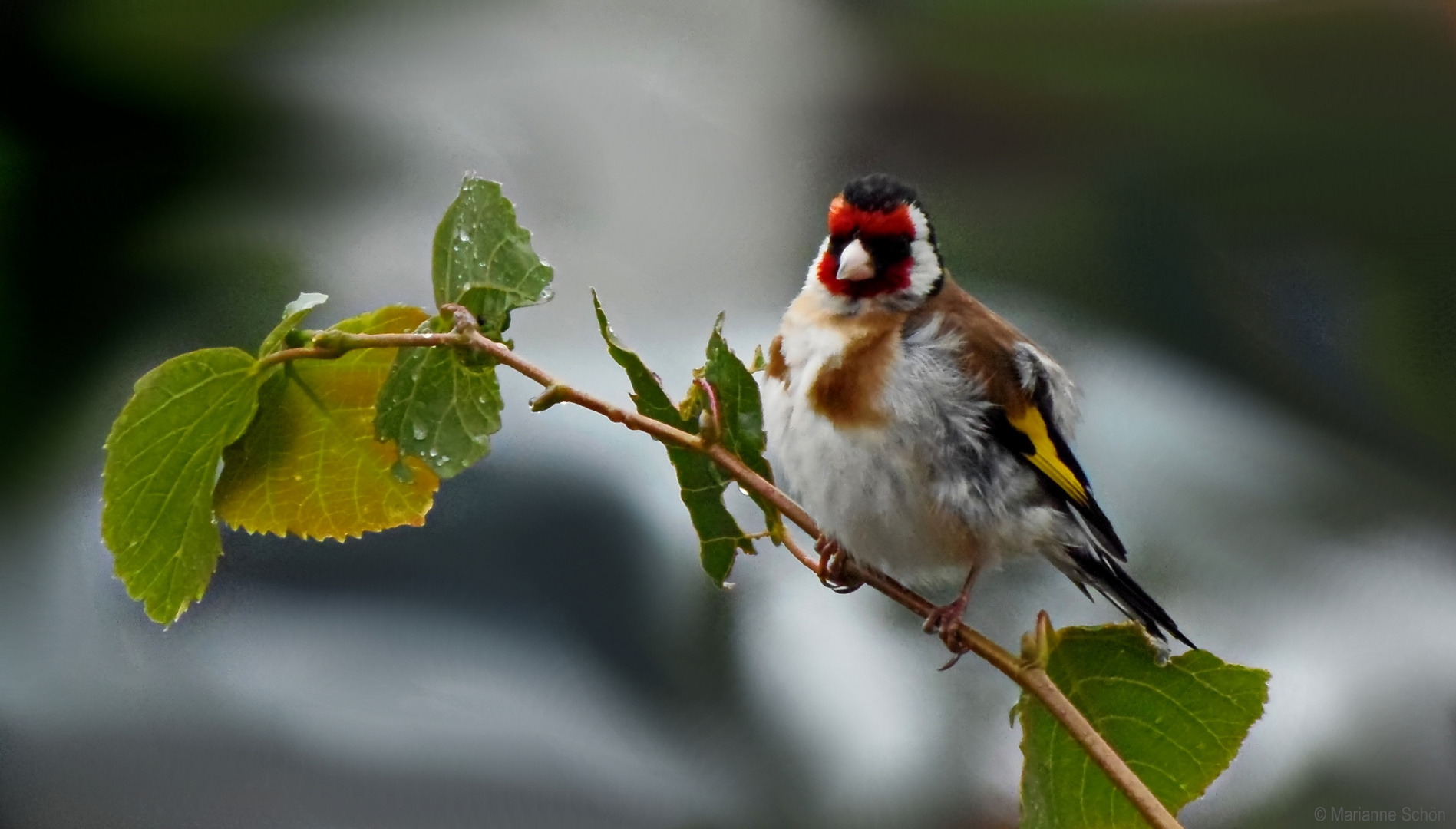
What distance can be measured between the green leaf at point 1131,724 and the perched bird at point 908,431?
0.65 ft

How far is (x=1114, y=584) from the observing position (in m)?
0.88

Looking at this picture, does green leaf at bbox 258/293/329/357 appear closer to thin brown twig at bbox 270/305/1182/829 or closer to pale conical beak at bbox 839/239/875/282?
thin brown twig at bbox 270/305/1182/829

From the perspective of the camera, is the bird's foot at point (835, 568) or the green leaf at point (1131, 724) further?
the bird's foot at point (835, 568)

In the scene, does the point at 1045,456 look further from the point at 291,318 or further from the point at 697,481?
the point at 291,318

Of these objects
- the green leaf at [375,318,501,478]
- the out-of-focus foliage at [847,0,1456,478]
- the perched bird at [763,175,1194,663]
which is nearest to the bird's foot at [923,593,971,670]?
the perched bird at [763,175,1194,663]

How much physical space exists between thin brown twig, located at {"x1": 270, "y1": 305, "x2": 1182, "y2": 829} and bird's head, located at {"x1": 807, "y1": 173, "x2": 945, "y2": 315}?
30 centimetres

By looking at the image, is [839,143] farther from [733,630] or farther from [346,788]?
[346,788]

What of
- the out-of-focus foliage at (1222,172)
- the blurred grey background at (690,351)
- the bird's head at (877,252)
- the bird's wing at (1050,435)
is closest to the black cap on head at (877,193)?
the bird's head at (877,252)

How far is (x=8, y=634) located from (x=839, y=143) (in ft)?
4.43

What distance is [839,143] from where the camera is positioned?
1.95m

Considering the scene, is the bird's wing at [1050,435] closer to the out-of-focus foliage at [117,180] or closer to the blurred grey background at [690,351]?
the blurred grey background at [690,351]

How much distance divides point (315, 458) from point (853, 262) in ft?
1.25

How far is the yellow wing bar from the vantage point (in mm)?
922

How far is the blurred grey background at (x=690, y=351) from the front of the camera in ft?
5.19
